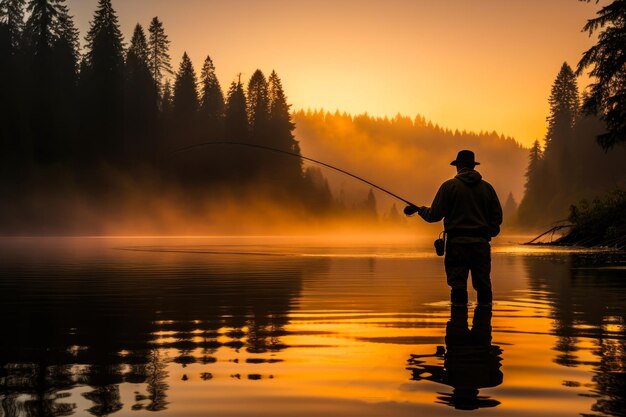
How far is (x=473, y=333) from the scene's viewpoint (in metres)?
9.03

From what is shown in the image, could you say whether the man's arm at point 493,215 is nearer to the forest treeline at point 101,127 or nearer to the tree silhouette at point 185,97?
the forest treeline at point 101,127

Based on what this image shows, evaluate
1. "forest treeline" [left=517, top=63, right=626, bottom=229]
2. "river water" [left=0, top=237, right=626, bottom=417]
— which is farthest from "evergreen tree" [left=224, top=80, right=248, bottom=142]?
"river water" [left=0, top=237, right=626, bottom=417]

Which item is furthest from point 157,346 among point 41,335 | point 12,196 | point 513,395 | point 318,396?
point 12,196

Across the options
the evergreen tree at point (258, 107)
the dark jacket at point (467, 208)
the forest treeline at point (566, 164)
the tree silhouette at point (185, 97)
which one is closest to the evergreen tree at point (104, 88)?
the tree silhouette at point (185, 97)

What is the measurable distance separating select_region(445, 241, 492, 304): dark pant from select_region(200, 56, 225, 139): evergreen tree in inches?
4134

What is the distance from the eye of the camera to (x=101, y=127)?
3802 inches

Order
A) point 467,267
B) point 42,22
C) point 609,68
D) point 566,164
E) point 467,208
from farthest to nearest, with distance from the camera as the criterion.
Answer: point 566,164
point 42,22
point 609,68
point 467,208
point 467,267

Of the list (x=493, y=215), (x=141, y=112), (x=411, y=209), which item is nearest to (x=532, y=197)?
(x=141, y=112)

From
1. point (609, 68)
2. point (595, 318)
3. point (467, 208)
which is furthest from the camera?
point (609, 68)

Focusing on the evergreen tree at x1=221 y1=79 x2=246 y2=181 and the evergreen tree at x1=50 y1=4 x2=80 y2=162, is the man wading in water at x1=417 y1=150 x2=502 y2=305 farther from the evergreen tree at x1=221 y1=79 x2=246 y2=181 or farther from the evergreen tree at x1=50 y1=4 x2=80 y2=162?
the evergreen tree at x1=221 y1=79 x2=246 y2=181

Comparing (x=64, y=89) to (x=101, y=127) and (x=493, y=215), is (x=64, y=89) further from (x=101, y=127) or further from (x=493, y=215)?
(x=493, y=215)

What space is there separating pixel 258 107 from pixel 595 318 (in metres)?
113

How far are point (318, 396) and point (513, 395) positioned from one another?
1.28 m

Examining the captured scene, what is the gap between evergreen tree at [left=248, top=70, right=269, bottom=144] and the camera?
12081 cm
